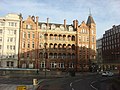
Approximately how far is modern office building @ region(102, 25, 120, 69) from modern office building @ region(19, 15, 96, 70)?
3814cm

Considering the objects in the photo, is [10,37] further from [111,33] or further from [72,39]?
[111,33]

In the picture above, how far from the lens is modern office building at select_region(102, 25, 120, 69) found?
425 ft

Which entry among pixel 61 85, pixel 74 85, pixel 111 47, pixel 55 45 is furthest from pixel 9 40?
pixel 111 47

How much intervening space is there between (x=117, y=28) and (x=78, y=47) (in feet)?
185

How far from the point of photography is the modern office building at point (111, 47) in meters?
130

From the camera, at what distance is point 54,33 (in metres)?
88.9

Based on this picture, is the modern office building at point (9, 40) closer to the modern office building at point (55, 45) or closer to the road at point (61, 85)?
the modern office building at point (55, 45)

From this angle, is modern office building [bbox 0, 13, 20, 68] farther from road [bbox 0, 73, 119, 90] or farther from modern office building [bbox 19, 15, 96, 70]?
road [bbox 0, 73, 119, 90]

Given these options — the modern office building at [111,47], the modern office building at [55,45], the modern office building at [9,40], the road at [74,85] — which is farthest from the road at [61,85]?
the modern office building at [111,47]

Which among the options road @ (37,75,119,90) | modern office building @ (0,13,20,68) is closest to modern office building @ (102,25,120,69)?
modern office building @ (0,13,20,68)

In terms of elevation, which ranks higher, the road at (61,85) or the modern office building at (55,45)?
the modern office building at (55,45)

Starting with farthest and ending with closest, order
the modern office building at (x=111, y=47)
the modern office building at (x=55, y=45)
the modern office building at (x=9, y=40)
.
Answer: the modern office building at (x=111, y=47)
the modern office building at (x=55, y=45)
the modern office building at (x=9, y=40)

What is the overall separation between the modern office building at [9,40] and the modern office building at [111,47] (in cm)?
6359

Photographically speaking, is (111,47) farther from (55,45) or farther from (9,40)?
(9,40)
